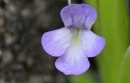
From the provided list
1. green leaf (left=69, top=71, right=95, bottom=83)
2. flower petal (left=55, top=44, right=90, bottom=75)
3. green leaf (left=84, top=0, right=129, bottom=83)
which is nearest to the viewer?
flower petal (left=55, top=44, right=90, bottom=75)

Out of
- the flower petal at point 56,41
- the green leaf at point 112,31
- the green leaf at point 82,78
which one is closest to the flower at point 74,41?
the flower petal at point 56,41

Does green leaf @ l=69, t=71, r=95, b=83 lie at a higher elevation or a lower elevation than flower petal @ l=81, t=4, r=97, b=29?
lower

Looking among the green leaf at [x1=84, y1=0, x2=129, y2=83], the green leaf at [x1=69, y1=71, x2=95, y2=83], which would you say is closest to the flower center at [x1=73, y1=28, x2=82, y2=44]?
the green leaf at [x1=84, y1=0, x2=129, y2=83]

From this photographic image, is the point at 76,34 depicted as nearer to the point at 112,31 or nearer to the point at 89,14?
the point at 89,14

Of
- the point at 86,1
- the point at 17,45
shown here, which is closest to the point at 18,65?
the point at 17,45

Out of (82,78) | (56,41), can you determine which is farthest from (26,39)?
(56,41)

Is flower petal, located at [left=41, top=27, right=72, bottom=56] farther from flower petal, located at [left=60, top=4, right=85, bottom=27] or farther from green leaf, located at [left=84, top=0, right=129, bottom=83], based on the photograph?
green leaf, located at [left=84, top=0, right=129, bottom=83]

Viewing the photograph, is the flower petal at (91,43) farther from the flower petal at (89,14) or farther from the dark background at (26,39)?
the dark background at (26,39)
